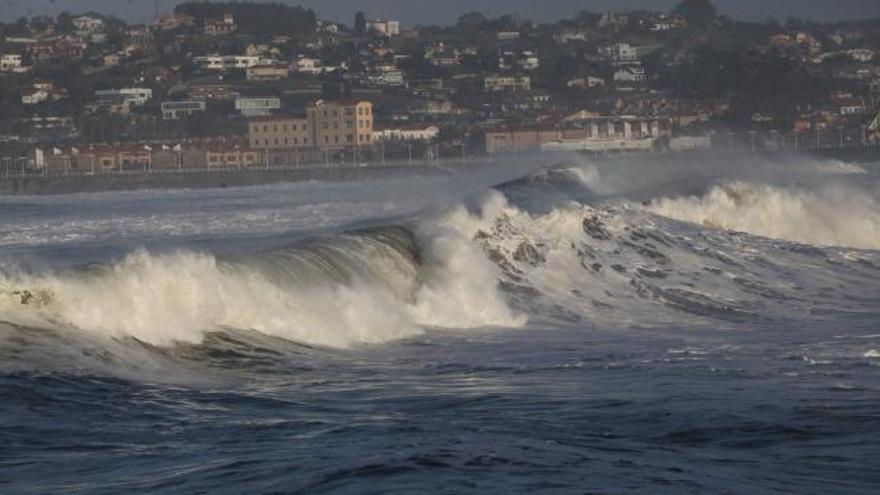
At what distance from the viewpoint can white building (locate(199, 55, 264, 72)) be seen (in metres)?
173

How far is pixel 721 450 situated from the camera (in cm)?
1314

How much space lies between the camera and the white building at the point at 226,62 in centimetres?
17300

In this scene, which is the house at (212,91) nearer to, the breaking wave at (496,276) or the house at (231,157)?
the house at (231,157)

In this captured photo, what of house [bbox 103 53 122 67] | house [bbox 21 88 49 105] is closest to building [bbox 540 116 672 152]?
house [bbox 21 88 49 105]

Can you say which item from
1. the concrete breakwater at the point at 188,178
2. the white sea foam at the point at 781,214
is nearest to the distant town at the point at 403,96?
the concrete breakwater at the point at 188,178

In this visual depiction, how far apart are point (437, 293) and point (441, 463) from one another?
13.6 meters

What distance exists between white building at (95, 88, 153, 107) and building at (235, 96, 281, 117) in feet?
26.9

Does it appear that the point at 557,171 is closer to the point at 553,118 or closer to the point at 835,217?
the point at 835,217

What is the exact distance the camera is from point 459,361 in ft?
62.5

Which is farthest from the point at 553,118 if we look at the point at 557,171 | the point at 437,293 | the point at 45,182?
the point at 437,293

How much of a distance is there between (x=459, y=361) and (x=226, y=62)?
158 metres

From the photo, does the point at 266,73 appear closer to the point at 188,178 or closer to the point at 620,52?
the point at 620,52

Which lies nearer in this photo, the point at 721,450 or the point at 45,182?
the point at 721,450

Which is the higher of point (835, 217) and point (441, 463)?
point (441, 463)
